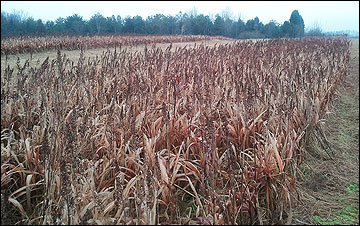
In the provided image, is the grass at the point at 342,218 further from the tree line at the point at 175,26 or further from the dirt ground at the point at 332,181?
the tree line at the point at 175,26

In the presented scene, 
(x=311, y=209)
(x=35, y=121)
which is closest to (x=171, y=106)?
(x=35, y=121)

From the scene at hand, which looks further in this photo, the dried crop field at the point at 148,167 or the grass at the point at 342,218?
the grass at the point at 342,218

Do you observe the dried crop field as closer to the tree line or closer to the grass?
the grass

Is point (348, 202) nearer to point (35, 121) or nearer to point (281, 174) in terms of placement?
point (281, 174)

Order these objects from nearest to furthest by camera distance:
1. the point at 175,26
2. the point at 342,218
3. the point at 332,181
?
the point at 342,218
the point at 332,181
the point at 175,26

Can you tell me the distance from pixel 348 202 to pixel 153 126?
2.01 metres

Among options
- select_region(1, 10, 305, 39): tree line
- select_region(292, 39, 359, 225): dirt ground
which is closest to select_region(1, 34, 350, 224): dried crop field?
select_region(292, 39, 359, 225): dirt ground

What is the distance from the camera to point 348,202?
99.5 inches

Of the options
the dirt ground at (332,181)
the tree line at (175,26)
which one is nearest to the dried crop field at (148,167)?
the dirt ground at (332,181)

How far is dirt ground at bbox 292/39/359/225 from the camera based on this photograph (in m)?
2.34

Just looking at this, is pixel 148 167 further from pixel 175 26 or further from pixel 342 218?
pixel 175 26

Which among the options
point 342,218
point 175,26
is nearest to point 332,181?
point 342,218

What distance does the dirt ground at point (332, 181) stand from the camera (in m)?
2.34

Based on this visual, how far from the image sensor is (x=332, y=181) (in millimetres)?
2871
